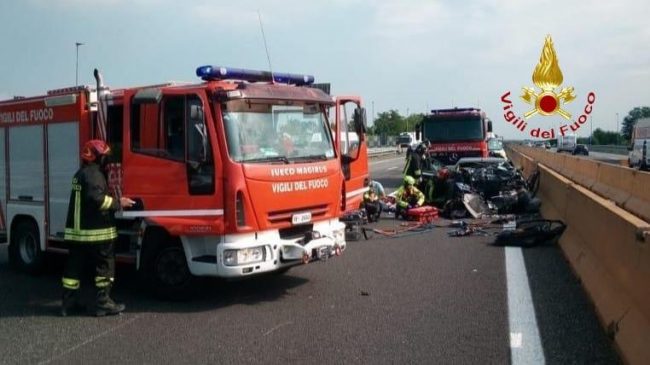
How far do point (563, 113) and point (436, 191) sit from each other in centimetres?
416

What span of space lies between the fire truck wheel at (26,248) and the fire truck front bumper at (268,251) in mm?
3521

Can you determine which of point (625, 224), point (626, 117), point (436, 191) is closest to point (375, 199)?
point (436, 191)

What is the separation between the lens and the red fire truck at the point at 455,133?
22.5 meters

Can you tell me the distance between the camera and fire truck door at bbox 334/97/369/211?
33.3 ft

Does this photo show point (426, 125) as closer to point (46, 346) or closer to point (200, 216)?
point (200, 216)

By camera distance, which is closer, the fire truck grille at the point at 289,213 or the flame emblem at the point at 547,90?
the fire truck grille at the point at 289,213

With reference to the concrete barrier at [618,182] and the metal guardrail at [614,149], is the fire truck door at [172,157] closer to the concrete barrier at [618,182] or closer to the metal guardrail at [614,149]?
the concrete barrier at [618,182]

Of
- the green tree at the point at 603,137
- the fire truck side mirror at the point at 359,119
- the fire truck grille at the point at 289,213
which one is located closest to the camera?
the fire truck grille at the point at 289,213

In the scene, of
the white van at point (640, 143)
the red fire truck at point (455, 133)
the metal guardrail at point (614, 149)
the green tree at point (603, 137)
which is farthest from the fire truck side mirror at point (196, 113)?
the green tree at point (603, 137)

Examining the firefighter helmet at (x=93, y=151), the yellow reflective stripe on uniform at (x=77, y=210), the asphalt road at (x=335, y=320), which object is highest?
the firefighter helmet at (x=93, y=151)

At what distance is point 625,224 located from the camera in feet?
18.1

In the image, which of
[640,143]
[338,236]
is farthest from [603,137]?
[338,236]

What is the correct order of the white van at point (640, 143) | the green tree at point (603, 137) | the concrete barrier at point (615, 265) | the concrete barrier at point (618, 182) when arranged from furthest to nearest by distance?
the green tree at point (603, 137) → the white van at point (640, 143) → the concrete barrier at point (618, 182) → the concrete barrier at point (615, 265)

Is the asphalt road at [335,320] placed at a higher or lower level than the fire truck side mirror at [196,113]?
lower
